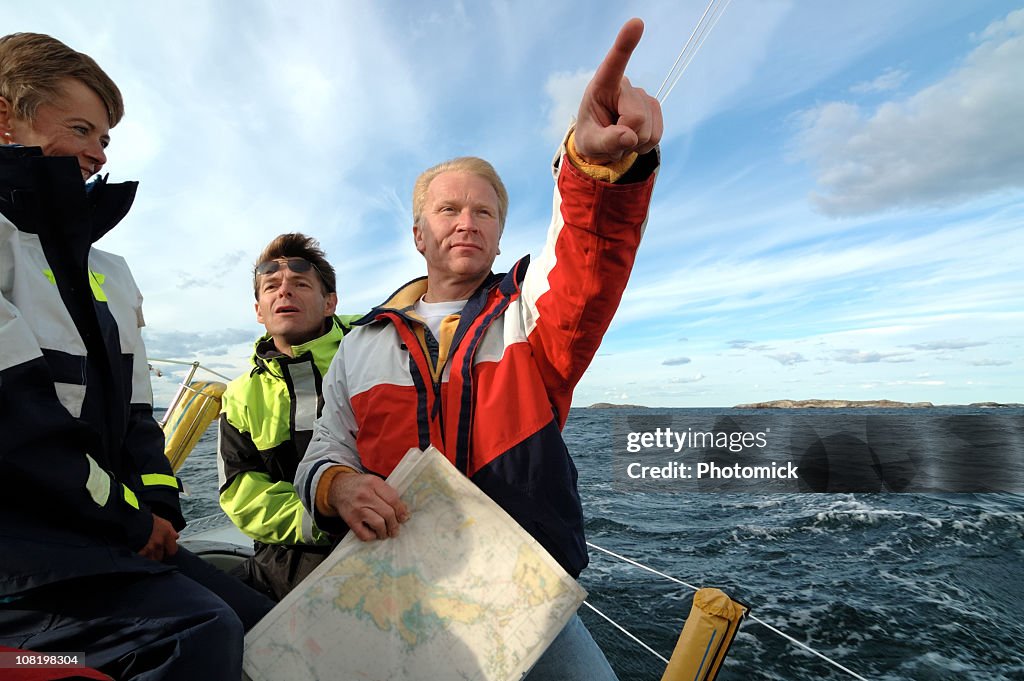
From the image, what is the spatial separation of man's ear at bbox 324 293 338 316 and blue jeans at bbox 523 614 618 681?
6.30 ft

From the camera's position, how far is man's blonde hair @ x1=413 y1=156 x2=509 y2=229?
1523 mm

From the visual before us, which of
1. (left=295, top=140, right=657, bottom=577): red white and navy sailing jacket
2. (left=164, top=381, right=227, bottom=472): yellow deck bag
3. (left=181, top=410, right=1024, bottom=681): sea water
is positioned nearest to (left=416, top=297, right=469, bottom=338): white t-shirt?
(left=295, top=140, right=657, bottom=577): red white and navy sailing jacket

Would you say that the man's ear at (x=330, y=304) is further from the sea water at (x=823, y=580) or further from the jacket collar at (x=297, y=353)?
the sea water at (x=823, y=580)

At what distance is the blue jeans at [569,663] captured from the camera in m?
1.26

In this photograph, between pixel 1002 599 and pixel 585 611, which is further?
pixel 1002 599

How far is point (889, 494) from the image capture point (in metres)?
16.2

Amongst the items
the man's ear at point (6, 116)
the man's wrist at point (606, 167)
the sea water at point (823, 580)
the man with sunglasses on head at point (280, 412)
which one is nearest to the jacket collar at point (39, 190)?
the man's ear at point (6, 116)

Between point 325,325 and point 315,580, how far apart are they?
1746mm

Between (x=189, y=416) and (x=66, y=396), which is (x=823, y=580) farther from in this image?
(x=66, y=396)

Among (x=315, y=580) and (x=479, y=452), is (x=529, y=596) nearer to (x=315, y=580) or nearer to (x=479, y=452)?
(x=479, y=452)

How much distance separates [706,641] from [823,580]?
274 inches

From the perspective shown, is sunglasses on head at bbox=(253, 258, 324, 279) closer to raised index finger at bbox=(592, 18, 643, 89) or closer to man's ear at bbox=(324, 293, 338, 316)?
man's ear at bbox=(324, 293, 338, 316)

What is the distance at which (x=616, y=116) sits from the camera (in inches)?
39.6

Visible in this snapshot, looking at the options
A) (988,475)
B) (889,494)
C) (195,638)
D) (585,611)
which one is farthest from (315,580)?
(988,475)
